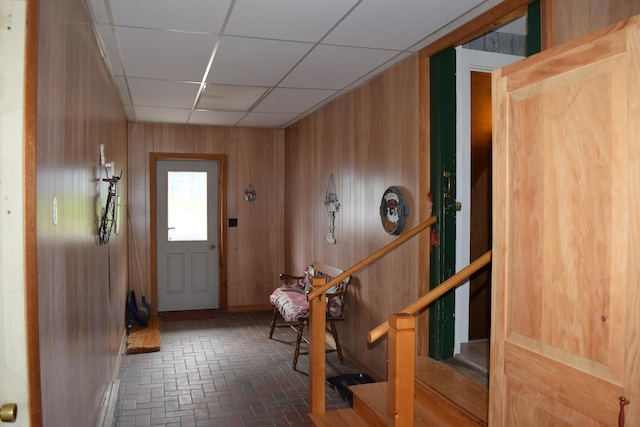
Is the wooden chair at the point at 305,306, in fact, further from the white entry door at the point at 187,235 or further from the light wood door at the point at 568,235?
the light wood door at the point at 568,235

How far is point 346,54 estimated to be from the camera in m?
3.70

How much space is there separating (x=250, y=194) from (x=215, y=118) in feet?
4.37

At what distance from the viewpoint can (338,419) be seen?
319 cm

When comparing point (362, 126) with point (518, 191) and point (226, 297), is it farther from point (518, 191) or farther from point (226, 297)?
point (226, 297)

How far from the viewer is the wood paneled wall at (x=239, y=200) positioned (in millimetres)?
6902

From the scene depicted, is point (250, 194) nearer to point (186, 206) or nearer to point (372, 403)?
point (186, 206)

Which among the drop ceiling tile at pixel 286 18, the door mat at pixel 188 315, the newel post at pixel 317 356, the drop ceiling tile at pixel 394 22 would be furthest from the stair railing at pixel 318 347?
the door mat at pixel 188 315

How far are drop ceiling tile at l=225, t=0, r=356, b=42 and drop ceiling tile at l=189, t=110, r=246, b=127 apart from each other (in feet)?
9.39

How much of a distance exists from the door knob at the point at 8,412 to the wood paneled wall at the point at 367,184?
8.98 feet

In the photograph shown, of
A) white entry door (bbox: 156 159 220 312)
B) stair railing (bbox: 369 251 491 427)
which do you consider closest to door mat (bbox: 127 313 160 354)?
white entry door (bbox: 156 159 220 312)

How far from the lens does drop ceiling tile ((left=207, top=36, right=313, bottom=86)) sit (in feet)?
11.4

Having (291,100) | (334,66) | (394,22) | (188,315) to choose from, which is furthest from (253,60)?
(188,315)

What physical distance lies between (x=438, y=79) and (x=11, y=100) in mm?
2666

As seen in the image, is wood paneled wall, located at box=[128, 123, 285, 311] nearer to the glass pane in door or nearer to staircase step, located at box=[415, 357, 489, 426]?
the glass pane in door
